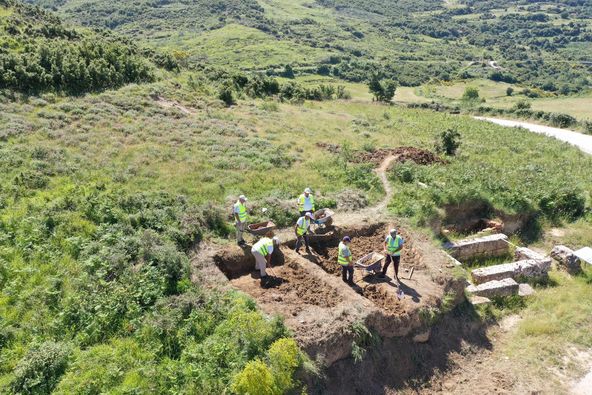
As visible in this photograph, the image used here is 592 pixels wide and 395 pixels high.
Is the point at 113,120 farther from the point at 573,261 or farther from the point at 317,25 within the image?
the point at 317,25

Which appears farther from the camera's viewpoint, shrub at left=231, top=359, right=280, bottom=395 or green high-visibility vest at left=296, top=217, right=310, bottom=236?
green high-visibility vest at left=296, top=217, right=310, bottom=236

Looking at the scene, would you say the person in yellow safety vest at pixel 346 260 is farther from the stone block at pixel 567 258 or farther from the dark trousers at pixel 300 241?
the stone block at pixel 567 258

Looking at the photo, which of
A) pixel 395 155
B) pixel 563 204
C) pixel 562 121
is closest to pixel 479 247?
pixel 563 204

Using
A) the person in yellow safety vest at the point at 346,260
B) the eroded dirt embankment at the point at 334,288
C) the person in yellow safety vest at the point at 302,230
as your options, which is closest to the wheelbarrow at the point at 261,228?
the eroded dirt embankment at the point at 334,288

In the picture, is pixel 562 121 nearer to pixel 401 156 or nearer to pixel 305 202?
pixel 401 156

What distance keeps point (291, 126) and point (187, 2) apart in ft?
541

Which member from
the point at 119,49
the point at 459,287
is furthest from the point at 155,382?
the point at 119,49

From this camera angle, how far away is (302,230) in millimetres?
15992

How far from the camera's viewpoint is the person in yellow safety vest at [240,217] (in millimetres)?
15897

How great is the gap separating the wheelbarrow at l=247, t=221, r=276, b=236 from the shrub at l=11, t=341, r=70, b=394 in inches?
318

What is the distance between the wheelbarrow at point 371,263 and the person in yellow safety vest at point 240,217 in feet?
14.7

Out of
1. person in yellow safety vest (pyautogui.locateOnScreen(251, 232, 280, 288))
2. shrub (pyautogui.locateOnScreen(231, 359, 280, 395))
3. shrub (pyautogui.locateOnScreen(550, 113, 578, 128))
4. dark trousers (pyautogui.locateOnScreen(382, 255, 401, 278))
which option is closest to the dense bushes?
person in yellow safety vest (pyautogui.locateOnScreen(251, 232, 280, 288))

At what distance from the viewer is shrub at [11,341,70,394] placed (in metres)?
9.78

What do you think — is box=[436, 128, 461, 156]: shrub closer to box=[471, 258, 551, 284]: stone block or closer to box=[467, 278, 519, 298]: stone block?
box=[471, 258, 551, 284]: stone block
